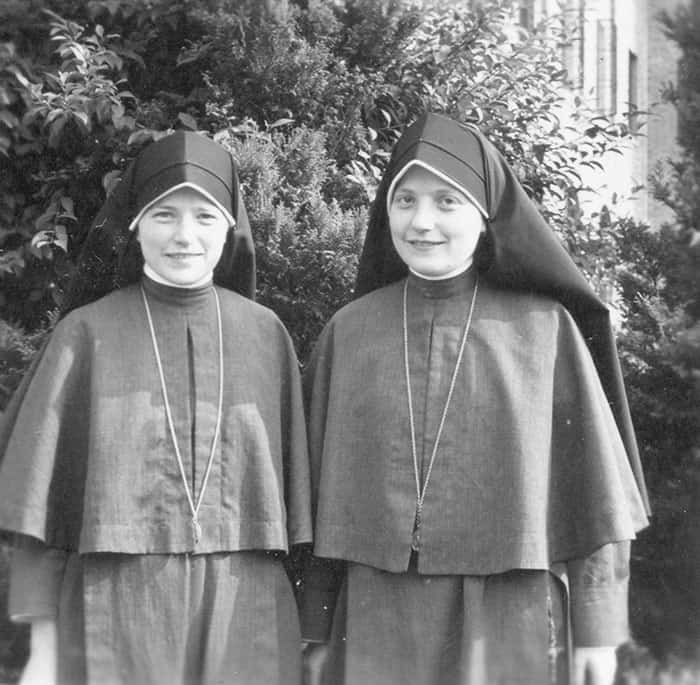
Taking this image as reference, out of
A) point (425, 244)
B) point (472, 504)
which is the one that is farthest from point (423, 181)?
point (472, 504)

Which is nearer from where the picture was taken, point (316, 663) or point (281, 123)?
point (316, 663)

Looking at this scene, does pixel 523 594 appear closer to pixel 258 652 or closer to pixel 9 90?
pixel 258 652

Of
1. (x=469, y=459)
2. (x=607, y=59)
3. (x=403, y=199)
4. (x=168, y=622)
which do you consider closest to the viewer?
(x=168, y=622)

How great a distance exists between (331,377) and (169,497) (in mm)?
663

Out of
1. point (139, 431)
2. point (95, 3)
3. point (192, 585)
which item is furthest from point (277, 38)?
point (192, 585)

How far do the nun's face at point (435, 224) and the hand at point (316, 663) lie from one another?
1234mm

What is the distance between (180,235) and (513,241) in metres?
1.03

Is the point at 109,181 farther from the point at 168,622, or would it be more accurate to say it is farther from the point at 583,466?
the point at 583,466

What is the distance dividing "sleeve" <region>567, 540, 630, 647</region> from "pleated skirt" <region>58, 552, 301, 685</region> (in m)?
0.91

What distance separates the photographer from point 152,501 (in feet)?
11.8

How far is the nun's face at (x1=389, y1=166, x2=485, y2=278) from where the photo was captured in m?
3.68

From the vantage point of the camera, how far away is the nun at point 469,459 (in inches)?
140

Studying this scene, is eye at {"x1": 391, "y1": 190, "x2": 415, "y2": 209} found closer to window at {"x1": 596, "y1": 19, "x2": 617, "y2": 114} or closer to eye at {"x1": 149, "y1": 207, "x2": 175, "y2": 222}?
eye at {"x1": 149, "y1": 207, "x2": 175, "y2": 222}

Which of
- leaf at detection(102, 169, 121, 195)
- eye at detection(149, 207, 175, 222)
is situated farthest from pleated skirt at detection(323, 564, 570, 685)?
leaf at detection(102, 169, 121, 195)
